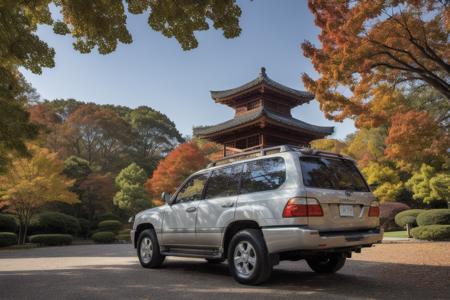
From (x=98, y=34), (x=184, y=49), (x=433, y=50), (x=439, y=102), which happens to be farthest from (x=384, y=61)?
(x=439, y=102)

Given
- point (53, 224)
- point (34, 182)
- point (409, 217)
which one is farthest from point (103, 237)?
point (409, 217)

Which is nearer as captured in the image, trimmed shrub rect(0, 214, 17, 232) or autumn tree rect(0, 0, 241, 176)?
autumn tree rect(0, 0, 241, 176)

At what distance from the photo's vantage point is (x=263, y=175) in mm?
5973

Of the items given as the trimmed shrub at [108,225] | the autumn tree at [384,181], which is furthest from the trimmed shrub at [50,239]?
the autumn tree at [384,181]

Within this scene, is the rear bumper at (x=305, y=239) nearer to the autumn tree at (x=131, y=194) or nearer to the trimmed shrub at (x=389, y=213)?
the trimmed shrub at (x=389, y=213)

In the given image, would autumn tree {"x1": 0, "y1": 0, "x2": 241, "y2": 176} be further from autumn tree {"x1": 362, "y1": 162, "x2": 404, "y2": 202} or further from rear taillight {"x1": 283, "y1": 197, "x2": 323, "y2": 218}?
autumn tree {"x1": 362, "y1": 162, "x2": 404, "y2": 202}

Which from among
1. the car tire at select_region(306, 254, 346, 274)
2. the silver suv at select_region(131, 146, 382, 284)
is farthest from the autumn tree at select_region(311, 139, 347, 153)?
the silver suv at select_region(131, 146, 382, 284)

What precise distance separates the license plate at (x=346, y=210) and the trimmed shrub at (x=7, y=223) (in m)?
27.0

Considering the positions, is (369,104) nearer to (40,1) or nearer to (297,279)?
(297,279)

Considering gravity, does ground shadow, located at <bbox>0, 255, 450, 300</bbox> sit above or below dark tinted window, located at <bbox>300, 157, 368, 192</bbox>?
A: below

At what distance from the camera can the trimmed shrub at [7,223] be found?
2634 centimetres

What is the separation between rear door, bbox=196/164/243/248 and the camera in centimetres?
620

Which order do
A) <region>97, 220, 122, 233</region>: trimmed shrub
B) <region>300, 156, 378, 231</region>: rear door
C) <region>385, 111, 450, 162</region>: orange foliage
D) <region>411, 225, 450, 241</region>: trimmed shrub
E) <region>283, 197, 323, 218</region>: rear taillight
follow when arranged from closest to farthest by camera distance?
<region>283, 197, 323, 218</region>: rear taillight → <region>300, 156, 378, 231</region>: rear door → <region>385, 111, 450, 162</region>: orange foliage → <region>411, 225, 450, 241</region>: trimmed shrub → <region>97, 220, 122, 233</region>: trimmed shrub

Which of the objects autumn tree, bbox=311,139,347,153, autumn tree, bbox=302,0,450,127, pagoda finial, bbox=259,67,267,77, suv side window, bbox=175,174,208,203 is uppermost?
pagoda finial, bbox=259,67,267,77
